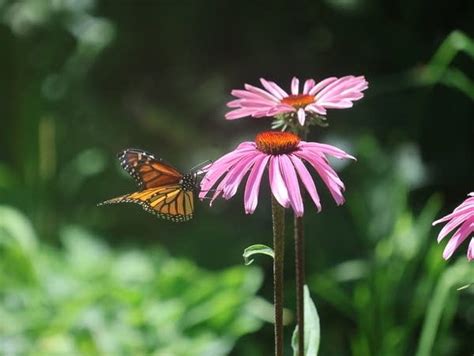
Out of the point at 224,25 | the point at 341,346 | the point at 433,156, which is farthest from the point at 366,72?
the point at 341,346

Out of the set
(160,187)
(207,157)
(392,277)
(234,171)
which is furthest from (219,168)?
(207,157)

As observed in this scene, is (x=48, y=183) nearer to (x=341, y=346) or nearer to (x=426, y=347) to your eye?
(x=341, y=346)

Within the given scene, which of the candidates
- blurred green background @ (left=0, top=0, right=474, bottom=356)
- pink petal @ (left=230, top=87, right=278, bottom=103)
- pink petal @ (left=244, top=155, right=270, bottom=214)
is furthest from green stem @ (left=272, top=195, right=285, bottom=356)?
blurred green background @ (left=0, top=0, right=474, bottom=356)

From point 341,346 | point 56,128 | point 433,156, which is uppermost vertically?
point 56,128

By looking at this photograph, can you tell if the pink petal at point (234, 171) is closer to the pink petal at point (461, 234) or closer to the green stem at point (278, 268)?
the green stem at point (278, 268)

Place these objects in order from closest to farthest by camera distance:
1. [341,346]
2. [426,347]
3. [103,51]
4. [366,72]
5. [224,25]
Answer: [426,347], [341,346], [366,72], [224,25], [103,51]

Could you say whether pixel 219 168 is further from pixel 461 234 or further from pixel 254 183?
pixel 461 234

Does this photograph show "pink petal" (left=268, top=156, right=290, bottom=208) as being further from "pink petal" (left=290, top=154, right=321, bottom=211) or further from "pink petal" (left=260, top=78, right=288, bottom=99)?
"pink petal" (left=260, top=78, right=288, bottom=99)
